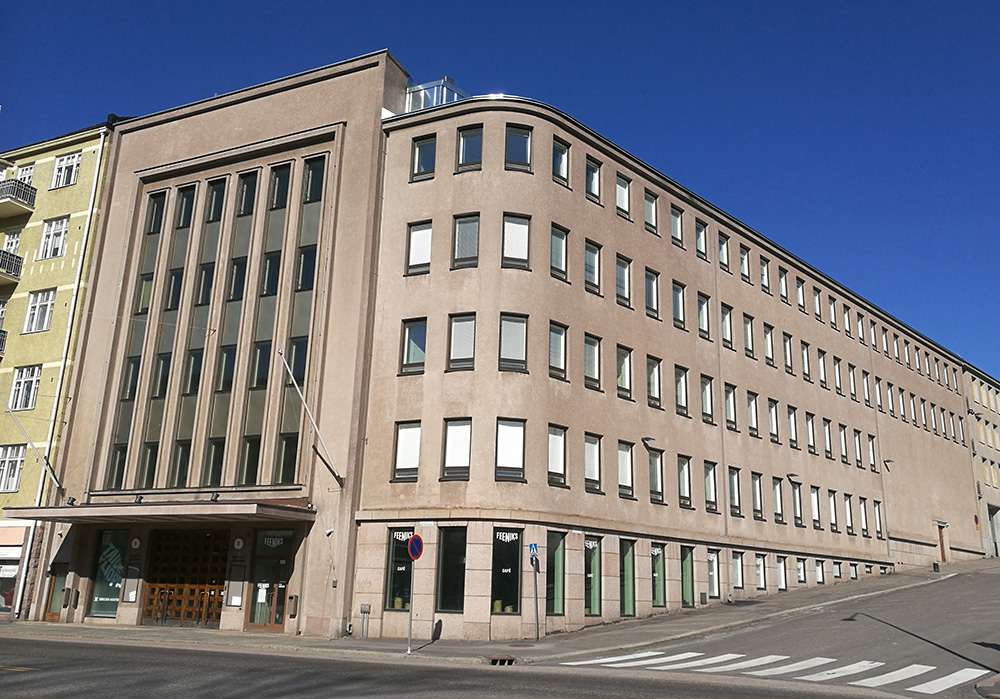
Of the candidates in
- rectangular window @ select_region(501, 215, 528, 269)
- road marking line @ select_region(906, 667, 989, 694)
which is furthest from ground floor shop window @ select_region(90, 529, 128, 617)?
road marking line @ select_region(906, 667, 989, 694)

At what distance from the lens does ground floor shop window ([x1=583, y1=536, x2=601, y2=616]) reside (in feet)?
104

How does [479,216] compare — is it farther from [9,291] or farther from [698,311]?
[9,291]

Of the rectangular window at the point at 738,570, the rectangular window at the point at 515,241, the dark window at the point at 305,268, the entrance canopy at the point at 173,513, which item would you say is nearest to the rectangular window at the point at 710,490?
the rectangular window at the point at 738,570

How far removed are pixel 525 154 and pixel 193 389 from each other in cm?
1605

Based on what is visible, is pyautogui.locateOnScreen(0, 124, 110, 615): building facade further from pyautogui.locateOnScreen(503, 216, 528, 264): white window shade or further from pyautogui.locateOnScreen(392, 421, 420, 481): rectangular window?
pyautogui.locateOnScreen(503, 216, 528, 264): white window shade

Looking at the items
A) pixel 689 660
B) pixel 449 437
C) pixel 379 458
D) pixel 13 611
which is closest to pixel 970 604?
pixel 689 660

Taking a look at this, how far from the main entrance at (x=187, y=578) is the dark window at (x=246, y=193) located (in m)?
13.3

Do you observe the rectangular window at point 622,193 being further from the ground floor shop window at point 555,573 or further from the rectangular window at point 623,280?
the ground floor shop window at point 555,573

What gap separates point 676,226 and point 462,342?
49.0 feet

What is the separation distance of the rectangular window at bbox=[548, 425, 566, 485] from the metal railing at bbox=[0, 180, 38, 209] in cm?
2973

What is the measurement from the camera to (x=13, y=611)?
120ft

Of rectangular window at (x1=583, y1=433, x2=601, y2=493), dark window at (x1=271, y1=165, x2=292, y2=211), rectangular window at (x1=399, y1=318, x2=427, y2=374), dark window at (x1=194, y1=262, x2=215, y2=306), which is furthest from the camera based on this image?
dark window at (x1=194, y1=262, x2=215, y2=306)

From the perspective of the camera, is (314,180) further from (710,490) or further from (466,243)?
(710,490)

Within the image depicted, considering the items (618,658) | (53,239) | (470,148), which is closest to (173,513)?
(618,658)
